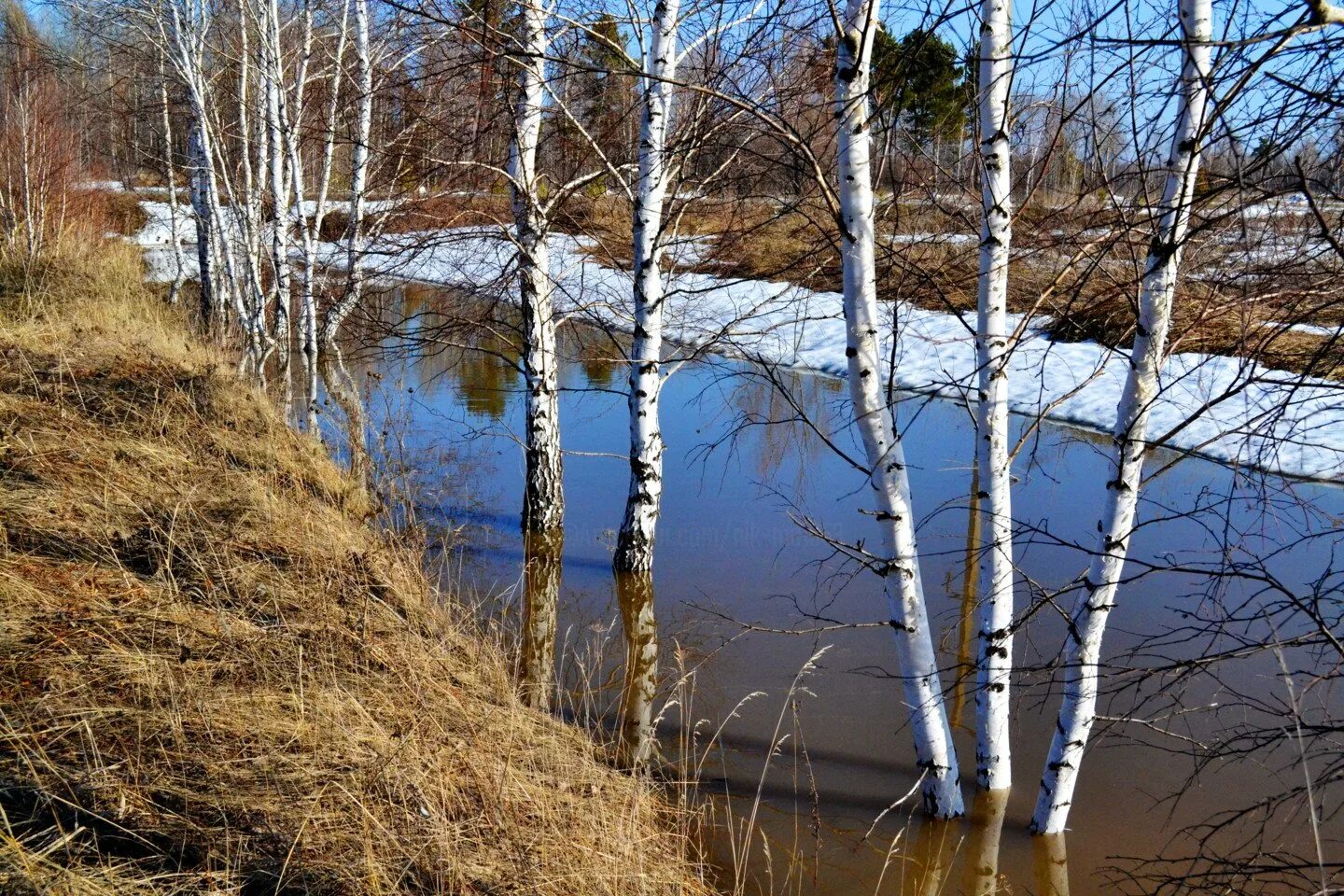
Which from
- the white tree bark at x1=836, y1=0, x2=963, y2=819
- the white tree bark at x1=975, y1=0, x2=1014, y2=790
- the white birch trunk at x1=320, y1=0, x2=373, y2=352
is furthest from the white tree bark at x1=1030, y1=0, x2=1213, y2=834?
the white birch trunk at x1=320, y1=0, x2=373, y2=352

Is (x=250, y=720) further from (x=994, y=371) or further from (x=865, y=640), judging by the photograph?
(x=865, y=640)

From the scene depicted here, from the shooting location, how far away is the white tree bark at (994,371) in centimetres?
407

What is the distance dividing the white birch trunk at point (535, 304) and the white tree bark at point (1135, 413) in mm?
4523

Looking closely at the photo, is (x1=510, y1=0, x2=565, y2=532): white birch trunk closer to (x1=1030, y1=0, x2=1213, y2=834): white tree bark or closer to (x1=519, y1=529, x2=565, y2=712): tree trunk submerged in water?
(x1=519, y1=529, x2=565, y2=712): tree trunk submerged in water

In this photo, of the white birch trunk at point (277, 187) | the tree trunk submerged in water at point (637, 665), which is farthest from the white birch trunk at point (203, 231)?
the tree trunk submerged in water at point (637, 665)

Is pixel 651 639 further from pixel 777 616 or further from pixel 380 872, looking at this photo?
pixel 380 872

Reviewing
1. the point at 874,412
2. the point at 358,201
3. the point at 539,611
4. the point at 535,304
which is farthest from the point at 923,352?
the point at 874,412

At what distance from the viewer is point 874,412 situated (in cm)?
421

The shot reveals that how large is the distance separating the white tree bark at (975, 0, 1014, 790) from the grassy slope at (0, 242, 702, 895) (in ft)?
5.12

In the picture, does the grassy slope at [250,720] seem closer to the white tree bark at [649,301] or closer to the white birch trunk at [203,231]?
the white tree bark at [649,301]

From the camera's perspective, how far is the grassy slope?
10.4ft

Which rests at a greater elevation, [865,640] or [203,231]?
[203,231]

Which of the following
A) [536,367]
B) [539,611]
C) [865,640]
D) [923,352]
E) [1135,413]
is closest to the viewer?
[1135,413]

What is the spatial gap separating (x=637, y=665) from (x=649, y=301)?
7.94 feet
